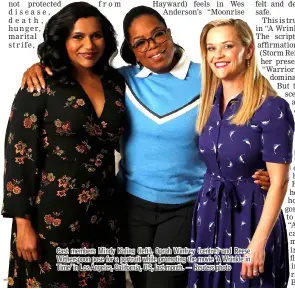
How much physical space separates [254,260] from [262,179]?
0.18 meters

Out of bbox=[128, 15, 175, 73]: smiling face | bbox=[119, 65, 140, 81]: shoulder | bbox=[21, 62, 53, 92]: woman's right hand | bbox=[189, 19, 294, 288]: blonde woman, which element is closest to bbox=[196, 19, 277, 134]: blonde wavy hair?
bbox=[189, 19, 294, 288]: blonde woman

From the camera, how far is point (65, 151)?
1.24m

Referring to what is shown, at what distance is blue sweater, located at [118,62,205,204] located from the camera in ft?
4.12

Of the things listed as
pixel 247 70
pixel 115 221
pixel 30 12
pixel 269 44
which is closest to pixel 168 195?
pixel 115 221

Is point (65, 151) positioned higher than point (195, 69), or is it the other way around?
point (195, 69)

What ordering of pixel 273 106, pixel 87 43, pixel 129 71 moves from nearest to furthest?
pixel 273 106
pixel 87 43
pixel 129 71

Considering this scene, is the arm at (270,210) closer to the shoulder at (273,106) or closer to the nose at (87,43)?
the shoulder at (273,106)

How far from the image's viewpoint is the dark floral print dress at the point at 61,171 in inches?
48.1

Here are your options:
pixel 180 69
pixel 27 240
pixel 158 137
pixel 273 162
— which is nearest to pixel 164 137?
pixel 158 137

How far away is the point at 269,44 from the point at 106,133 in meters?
0.54

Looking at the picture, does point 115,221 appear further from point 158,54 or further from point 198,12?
point 198,12

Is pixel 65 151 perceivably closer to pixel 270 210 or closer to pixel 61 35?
pixel 61 35

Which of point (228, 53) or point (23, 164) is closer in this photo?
point (228, 53)

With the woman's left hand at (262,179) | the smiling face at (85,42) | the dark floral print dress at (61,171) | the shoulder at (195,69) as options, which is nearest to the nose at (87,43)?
the smiling face at (85,42)
